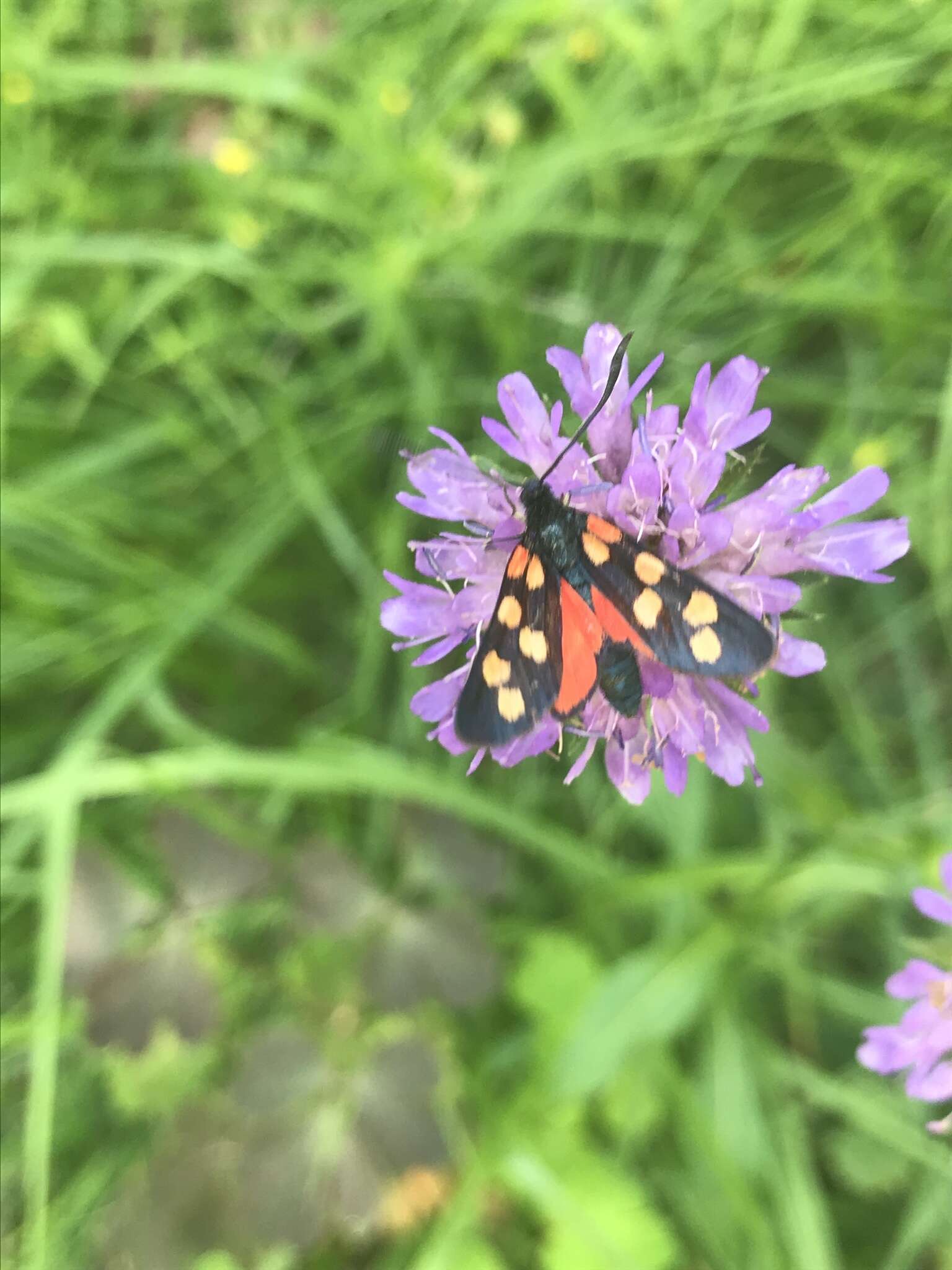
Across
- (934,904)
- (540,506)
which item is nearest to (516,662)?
(540,506)

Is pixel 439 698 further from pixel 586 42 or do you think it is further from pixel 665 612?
pixel 586 42

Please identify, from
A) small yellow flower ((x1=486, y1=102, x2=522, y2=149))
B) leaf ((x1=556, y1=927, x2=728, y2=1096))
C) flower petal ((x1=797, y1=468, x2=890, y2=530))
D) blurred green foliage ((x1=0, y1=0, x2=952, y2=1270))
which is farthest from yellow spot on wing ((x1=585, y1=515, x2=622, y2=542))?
small yellow flower ((x1=486, y1=102, x2=522, y2=149))

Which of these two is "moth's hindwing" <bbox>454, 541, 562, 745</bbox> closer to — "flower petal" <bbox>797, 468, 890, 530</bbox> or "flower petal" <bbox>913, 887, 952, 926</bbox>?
"flower petal" <bbox>797, 468, 890, 530</bbox>

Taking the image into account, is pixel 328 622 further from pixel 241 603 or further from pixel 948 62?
pixel 948 62

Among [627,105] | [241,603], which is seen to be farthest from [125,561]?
[627,105]

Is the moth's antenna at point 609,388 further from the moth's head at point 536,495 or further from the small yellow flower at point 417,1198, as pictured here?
the small yellow flower at point 417,1198
